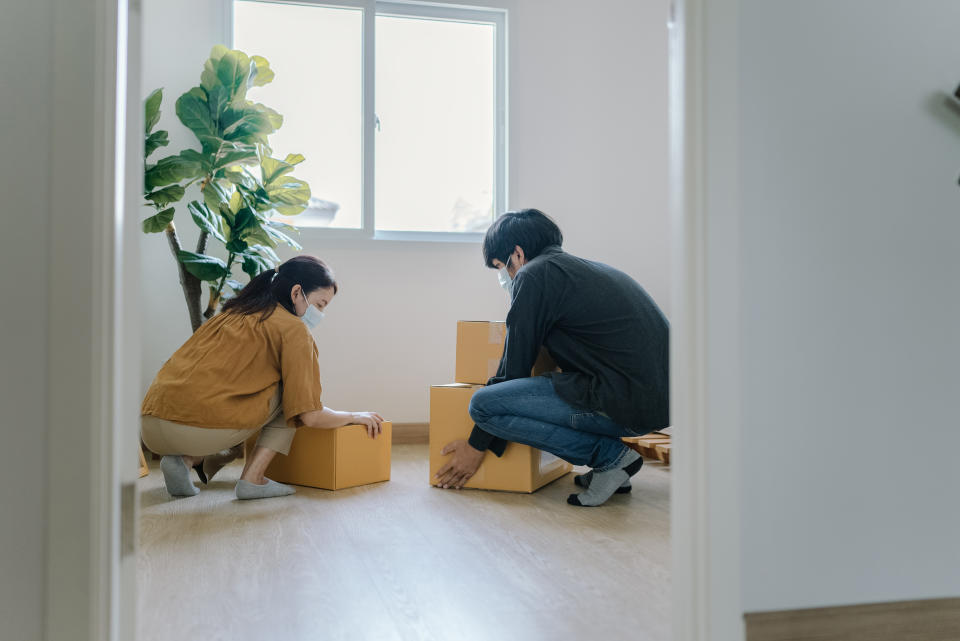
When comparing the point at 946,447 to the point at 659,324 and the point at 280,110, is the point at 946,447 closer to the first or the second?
the point at 659,324

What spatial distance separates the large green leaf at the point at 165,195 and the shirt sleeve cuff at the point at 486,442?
4.73ft

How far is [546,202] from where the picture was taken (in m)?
3.96

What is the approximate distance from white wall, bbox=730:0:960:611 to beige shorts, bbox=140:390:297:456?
179cm

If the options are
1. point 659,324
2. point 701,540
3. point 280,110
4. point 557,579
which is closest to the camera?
point 701,540

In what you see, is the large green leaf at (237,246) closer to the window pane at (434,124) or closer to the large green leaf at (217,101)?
the large green leaf at (217,101)

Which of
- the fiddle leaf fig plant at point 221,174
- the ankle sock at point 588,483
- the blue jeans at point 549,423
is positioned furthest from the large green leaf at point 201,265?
the ankle sock at point 588,483

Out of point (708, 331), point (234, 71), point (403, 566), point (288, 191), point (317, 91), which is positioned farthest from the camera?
point (317, 91)

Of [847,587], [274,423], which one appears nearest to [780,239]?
[847,587]

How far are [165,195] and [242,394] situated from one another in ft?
3.03

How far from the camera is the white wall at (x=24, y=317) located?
1.02 m

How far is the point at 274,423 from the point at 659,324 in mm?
1337

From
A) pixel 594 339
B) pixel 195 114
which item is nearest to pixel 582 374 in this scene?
pixel 594 339

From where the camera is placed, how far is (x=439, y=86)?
3941 millimetres

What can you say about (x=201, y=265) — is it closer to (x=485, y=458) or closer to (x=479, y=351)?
(x=479, y=351)
